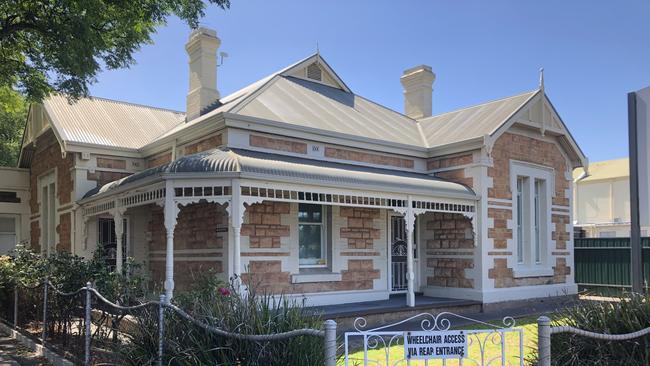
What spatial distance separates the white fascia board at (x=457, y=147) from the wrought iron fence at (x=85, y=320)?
927 centimetres

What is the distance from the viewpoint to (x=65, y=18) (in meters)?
10.3

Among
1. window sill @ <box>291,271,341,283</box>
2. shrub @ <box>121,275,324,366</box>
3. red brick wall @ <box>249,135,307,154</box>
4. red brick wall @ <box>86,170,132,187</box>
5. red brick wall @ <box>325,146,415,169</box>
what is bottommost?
window sill @ <box>291,271,341,283</box>

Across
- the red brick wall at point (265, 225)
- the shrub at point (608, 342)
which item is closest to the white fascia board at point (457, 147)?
the red brick wall at point (265, 225)

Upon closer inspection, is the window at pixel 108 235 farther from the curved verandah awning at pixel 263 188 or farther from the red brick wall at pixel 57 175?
the curved verandah awning at pixel 263 188

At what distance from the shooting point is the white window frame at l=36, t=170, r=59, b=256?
17.6m

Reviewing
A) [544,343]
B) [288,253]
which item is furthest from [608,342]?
[288,253]

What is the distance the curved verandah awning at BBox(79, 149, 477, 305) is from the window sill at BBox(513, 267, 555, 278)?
7.43 feet

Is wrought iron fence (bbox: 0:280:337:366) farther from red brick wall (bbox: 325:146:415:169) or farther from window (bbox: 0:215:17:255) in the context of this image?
window (bbox: 0:215:17:255)

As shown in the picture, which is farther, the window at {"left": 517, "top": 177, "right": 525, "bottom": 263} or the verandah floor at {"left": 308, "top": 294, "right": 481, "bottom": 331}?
the window at {"left": 517, "top": 177, "right": 525, "bottom": 263}

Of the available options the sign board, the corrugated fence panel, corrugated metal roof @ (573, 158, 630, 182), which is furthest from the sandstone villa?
corrugated metal roof @ (573, 158, 630, 182)

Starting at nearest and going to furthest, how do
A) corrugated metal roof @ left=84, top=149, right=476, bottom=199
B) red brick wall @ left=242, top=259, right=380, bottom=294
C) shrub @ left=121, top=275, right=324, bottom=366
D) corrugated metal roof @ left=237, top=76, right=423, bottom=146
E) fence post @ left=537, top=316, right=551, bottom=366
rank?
fence post @ left=537, top=316, right=551, bottom=366 → shrub @ left=121, top=275, right=324, bottom=366 → corrugated metal roof @ left=84, top=149, right=476, bottom=199 → red brick wall @ left=242, top=259, right=380, bottom=294 → corrugated metal roof @ left=237, top=76, right=423, bottom=146

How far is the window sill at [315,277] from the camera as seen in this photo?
39.2 ft

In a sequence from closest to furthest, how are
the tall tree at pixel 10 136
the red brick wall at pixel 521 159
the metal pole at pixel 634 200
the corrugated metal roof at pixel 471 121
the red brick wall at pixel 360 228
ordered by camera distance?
the metal pole at pixel 634 200, the red brick wall at pixel 360 228, the red brick wall at pixel 521 159, the corrugated metal roof at pixel 471 121, the tall tree at pixel 10 136

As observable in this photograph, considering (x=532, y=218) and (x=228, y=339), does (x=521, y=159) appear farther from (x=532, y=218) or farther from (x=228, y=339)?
(x=228, y=339)
